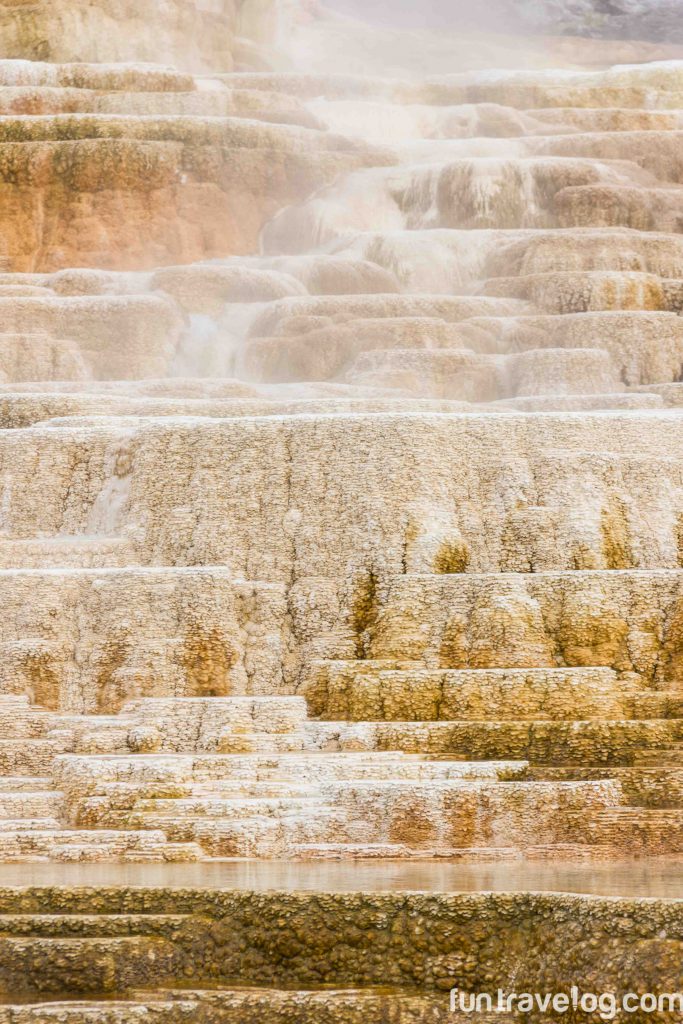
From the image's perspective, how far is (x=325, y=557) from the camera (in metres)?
23.3

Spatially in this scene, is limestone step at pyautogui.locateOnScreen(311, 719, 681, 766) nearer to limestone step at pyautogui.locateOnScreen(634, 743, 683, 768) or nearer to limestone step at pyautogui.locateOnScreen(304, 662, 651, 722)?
limestone step at pyautogui.locateOnScreen(634, 743, 683, 768)

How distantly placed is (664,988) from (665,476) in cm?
1338

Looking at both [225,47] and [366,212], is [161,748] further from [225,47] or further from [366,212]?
[225,47]

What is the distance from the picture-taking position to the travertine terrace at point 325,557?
42.0ft

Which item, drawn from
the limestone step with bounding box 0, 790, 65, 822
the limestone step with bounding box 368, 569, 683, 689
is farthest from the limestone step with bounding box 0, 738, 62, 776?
the limestone step with bounding box 368, 569, 683, 689

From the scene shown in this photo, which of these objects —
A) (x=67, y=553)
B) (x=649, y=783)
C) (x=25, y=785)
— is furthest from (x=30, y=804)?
(x=649, y=783)

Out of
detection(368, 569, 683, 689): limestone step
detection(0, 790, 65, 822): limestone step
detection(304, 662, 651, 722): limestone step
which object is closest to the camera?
detection(0, 790, 65, 822): limestone step

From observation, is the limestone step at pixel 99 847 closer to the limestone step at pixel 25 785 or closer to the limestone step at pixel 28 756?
the limestone step at pixel 25 785

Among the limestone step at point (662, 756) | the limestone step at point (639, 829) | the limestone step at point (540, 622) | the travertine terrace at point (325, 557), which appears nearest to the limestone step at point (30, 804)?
the travertine terrace at point (325, 557)

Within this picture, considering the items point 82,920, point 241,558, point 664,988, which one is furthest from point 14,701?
point 664,988

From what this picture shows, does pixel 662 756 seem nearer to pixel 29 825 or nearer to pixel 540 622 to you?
pixel 540 622

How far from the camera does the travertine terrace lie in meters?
12.8

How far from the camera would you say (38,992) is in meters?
12.4

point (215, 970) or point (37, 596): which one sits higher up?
point (215, 970)
